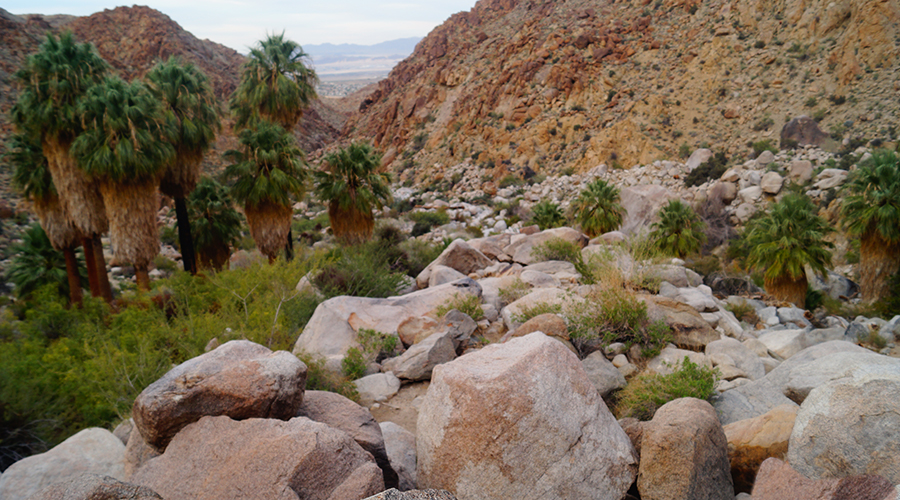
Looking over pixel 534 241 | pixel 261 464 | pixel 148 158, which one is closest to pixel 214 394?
pixel 261 464

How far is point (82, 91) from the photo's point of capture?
1442cm

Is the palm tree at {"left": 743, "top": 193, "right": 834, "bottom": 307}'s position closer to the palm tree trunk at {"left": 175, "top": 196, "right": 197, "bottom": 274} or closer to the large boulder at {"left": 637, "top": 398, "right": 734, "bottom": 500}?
Answer: the large boulder at {"left": 637, "top": 398, "right": 734, "bottom": 500}

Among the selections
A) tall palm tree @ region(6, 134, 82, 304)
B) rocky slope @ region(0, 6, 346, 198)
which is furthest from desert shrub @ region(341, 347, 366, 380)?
rocky slope @ region(0, 6, 346, 198)

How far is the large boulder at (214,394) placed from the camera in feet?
12.9

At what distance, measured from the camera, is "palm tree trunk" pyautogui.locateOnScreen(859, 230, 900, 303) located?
48.1 ft

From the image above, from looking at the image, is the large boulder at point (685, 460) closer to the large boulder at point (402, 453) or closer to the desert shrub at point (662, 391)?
the desert shrub at point (662, 391)

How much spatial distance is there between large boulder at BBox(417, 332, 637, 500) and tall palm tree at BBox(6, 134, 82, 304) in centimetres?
1713

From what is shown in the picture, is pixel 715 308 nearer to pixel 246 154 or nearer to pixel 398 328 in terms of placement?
pixel 398 328

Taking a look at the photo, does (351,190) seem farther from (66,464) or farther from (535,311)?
(66,464)

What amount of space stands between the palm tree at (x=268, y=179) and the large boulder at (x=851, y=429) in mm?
14739

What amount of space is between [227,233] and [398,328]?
13.9 m

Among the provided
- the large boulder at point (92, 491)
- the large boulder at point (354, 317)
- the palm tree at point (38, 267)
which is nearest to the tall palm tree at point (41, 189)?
the palm tree at point (38, 267)

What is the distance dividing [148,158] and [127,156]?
0.74m

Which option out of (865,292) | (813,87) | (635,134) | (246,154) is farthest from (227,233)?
(813,87)
